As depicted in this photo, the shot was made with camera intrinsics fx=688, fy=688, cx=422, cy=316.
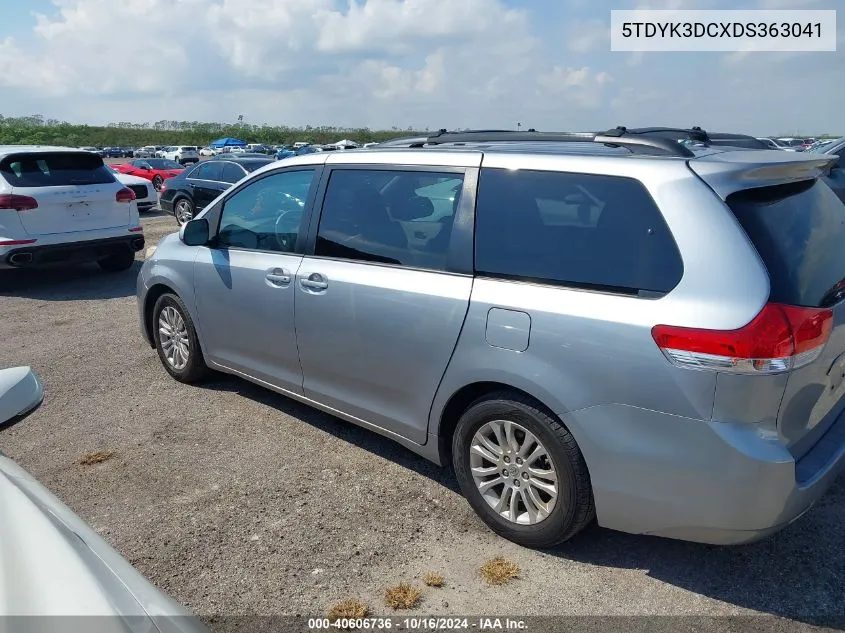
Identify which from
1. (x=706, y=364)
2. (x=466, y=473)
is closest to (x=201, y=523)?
(x=466, y=473)

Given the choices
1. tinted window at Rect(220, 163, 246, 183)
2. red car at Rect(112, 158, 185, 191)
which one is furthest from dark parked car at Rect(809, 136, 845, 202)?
red car at Rect(112, 158, 185, 191)

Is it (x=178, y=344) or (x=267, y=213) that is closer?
(x=267, y=213)

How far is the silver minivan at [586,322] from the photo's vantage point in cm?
258

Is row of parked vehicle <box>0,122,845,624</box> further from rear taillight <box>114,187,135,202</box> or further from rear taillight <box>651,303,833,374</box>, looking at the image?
rear taillight <box>114,187,135,202</box>

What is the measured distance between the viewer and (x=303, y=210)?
4.21m

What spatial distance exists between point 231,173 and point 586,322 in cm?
1309

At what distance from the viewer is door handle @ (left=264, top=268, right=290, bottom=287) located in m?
4.15

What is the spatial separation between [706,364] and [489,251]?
112 centimetres

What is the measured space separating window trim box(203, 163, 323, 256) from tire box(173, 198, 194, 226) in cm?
1087

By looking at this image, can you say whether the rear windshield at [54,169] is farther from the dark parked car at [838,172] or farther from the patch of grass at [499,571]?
the dark parked car at [838,172]

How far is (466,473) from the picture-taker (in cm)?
339

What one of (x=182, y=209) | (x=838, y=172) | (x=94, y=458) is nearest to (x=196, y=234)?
(x=94, y=458)

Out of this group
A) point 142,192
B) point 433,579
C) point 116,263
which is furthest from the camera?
point 142,192

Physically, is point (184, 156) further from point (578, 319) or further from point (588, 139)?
point (578, 319)
